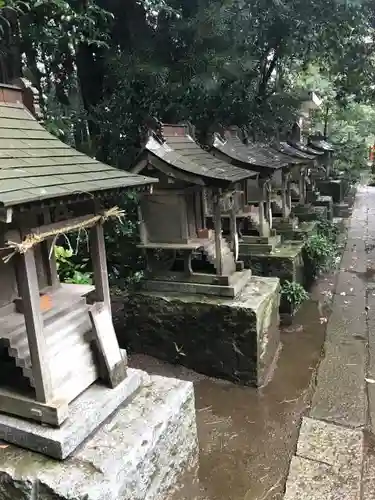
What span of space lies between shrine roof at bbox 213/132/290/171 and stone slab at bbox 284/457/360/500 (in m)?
4.88

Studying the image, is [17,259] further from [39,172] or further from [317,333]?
[317,333]

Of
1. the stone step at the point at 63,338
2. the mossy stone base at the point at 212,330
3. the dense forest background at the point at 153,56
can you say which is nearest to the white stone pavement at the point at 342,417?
the mossy stone base at the point at 212,330

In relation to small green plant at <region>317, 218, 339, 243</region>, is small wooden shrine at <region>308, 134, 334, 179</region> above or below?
above

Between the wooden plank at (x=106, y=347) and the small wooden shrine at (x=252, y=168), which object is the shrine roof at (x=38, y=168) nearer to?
the wooden plank at (x=106, y=347)

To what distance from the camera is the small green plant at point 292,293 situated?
7984 mm

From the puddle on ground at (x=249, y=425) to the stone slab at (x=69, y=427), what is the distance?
106cm

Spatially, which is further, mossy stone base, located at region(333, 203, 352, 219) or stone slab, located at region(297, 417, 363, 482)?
mossy stone base, located at region(333, 203, 352, 219)

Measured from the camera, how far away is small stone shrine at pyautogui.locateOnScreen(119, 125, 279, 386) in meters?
5.90

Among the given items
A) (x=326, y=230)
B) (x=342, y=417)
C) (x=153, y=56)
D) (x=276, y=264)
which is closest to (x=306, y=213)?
(x=326, y=230)

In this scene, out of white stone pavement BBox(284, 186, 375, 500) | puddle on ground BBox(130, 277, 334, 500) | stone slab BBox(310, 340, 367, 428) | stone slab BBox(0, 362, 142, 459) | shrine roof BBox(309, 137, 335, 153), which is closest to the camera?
stone slab BBox(0, 362, 142, 459)

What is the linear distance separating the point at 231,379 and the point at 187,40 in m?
6.15

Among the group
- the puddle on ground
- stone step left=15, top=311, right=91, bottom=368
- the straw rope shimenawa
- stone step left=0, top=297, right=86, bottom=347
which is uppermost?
the straw rope shimenawa

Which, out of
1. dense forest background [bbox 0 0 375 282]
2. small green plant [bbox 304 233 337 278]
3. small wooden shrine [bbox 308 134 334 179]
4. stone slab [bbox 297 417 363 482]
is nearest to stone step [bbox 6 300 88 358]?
stone slab [bbox 297 417 363 482]

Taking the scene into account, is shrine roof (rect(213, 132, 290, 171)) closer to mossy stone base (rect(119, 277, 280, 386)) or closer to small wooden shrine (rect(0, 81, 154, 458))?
mossy stone base (rect(119, 277, 280, 386))
